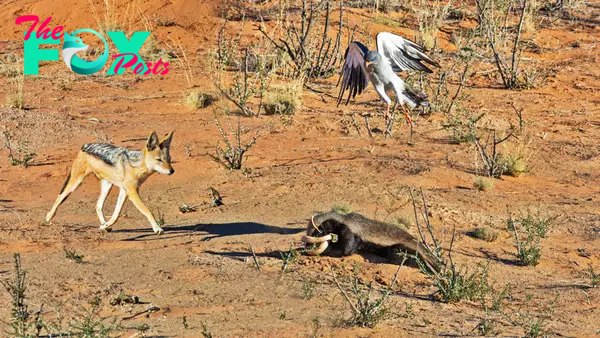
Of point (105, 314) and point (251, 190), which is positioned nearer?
point (105, 314)

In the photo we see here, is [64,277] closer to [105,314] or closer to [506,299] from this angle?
[105,314]

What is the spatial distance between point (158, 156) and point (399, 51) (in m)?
3.22

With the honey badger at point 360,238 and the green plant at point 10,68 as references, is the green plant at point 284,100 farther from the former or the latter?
the honey badger at point 360,238

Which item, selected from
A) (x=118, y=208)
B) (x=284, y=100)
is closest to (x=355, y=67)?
(x=118, y=208)

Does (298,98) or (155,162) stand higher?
(155,162)

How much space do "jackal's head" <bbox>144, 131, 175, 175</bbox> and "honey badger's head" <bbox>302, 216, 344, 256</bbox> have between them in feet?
4.73

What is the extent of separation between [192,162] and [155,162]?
352 centimetres

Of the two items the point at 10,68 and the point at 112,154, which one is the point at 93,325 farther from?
the point at 10,68

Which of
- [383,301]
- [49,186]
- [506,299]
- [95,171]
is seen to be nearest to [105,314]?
[383,301]

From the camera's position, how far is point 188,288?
6.79 meters

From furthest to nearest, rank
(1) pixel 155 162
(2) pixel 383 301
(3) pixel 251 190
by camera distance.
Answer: (3) pixel 251 190, (1) pixel 155 162, (2) pixel 383 301

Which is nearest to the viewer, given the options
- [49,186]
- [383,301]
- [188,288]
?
[383,301]

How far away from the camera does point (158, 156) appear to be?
8094 millimetres

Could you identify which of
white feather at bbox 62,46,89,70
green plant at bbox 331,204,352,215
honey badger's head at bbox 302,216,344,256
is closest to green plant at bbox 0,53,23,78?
white feather at bbox 62,46,89,70
